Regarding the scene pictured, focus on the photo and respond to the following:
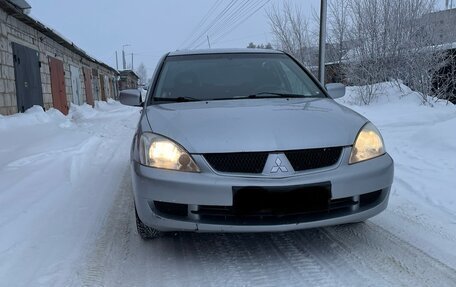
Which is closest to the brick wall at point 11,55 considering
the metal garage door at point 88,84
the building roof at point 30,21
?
the building roof at point 30,21

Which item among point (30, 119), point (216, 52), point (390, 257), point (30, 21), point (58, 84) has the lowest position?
point (390, 257)

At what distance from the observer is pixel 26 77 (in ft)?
40.2

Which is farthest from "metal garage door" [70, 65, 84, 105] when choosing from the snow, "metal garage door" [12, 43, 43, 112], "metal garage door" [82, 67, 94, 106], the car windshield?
the car windshield

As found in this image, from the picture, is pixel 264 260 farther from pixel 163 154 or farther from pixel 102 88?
pixel 102 88

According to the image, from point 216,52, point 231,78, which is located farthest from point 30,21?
point 231,78

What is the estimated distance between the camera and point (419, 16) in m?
14.7

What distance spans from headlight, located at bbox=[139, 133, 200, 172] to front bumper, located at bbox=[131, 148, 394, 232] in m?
0.04

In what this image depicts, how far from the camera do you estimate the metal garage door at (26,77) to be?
11469 mm

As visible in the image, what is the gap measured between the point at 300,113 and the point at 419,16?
1362 cm

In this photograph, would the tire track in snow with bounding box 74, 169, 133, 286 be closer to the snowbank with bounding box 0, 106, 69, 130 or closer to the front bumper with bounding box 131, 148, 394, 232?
the front bumper with bounding box 131, 148, 394, 232

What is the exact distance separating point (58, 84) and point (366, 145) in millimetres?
15358

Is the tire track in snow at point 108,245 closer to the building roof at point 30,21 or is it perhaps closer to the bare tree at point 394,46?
the building roof at point 30,21

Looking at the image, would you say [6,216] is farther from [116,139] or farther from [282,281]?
[116,139]

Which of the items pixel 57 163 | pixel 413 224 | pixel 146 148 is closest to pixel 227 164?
pixel 146 148
